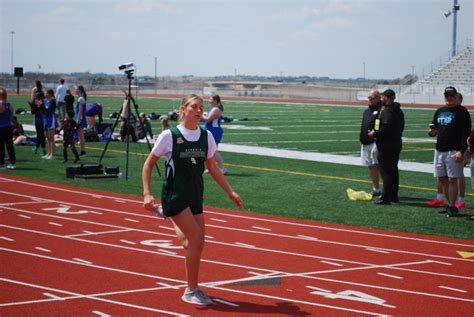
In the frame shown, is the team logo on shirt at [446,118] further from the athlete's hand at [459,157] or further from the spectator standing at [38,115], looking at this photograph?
the spectator standing at [38,115]

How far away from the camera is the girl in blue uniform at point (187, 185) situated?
786cm

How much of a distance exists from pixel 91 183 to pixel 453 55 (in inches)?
2647

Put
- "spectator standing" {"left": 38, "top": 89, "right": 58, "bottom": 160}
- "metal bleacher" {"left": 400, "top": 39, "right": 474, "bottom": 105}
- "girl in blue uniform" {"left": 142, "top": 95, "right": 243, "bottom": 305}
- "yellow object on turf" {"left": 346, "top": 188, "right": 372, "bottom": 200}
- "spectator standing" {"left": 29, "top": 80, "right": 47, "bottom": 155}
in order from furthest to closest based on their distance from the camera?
"metal bleacher" {"left": 400, "top": 39, "right": 474, "bottom": 105}
"spectator standing" {"left": 29, "top": 80, "right": 47, "bottom": 155}
"spectator standing" {"left": 38, "top": 89, "right": 58, "bottom": 160}
"yellow object on turf" {"left": 346, "top": 188, "right": 372, "bottom": 200}
"girl in blue uniform" {"left": 142, "top": 95, "right": 243, "bottom": 305}

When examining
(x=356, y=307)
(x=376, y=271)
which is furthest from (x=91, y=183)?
(x=356, y=307)

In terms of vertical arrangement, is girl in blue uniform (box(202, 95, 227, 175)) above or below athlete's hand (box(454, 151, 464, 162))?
above

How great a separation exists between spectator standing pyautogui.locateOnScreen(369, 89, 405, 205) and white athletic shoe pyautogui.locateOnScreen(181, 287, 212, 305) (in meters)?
7.40

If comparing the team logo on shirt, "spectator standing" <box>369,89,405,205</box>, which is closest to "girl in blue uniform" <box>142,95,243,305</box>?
the team logo on shirt

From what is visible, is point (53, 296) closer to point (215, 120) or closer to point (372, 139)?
point (372, 139)

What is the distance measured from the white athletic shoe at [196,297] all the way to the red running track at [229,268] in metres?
0.07

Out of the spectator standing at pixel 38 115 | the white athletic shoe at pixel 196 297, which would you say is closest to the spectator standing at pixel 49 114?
the spectator standing at pixel 38 115

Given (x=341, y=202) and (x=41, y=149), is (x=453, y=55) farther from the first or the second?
(x=341, y=202)

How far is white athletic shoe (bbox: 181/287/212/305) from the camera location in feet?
25.8

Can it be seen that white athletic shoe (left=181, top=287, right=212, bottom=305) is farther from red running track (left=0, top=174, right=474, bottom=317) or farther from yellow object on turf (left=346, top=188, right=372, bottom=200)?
yellow object on turf (left=346, top=188, right=372, bottom=200)

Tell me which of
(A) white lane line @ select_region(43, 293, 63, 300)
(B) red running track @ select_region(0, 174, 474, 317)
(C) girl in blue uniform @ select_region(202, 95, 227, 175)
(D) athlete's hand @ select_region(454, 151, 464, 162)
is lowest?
(A) white lane line @ select_region(43, 293, 63, 300)
